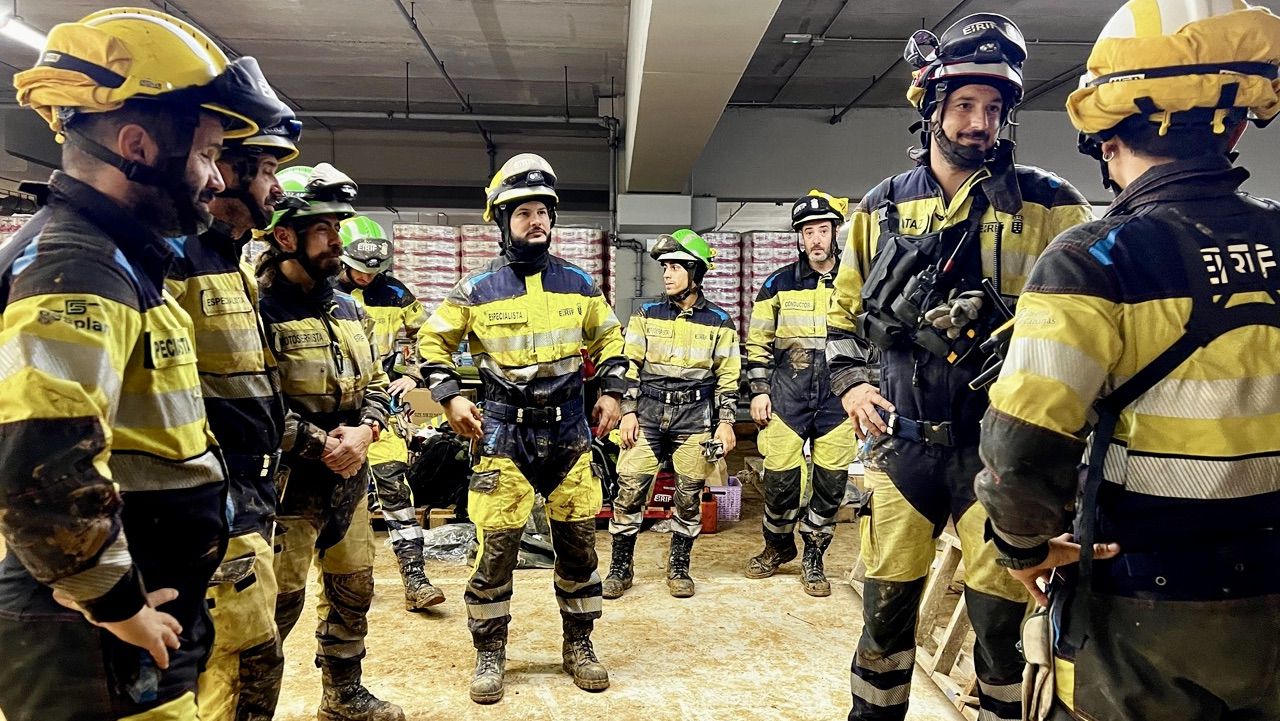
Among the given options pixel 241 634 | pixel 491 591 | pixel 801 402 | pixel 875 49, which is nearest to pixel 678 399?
pixel 801 402

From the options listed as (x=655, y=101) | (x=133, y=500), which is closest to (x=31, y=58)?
(x=655, y=101)

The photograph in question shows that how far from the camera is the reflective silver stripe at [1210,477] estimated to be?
1294 millimetres

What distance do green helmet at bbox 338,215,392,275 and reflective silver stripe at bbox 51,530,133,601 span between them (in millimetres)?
3587

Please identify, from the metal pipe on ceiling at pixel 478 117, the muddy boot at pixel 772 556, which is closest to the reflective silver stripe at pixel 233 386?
the muddy boot at pixel 772 556

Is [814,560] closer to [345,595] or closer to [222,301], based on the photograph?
[345,595]

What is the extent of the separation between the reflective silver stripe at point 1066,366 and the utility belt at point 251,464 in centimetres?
206

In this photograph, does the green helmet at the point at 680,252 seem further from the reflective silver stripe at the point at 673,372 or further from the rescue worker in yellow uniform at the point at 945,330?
the rescue worker in yellow uniform at the point at 945,330

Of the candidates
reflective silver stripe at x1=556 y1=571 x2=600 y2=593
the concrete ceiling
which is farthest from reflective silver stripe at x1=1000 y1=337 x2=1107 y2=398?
the concrete ceiling

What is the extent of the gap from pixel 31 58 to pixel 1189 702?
12.0 m

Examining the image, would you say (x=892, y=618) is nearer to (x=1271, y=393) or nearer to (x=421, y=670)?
(x=1271, y=393)

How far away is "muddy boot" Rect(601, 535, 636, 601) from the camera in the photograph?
4.77 metres

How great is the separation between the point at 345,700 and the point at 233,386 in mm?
1545

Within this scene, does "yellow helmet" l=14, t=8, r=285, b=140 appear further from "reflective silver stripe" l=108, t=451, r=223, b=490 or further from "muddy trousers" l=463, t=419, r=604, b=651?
"muddy trousers" l=463, t=419, r=604, b=651

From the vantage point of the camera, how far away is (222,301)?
6.74ft
